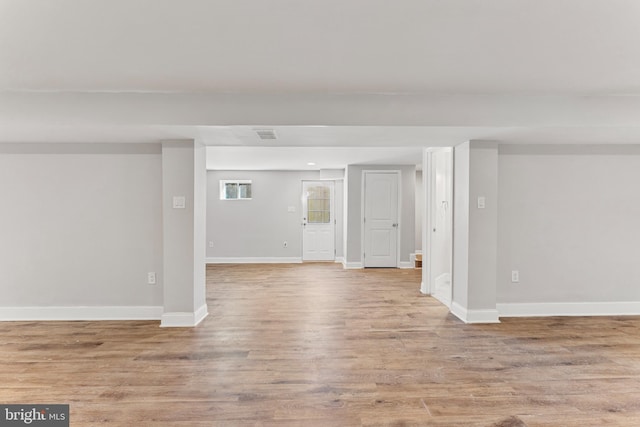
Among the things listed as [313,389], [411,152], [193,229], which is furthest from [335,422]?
[411,152]

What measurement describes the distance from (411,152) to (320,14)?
441 centimetres

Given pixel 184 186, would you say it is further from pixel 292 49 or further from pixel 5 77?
pixel 292 49

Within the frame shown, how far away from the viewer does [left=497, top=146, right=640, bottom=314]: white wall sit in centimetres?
419

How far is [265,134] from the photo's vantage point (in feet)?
11.3

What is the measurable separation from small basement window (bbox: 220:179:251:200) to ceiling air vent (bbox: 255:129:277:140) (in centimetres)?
516

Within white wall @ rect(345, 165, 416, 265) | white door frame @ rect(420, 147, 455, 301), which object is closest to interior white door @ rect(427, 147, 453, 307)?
white door frame @ rect(420, 147, 455, 301)

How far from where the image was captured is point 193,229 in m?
3.85

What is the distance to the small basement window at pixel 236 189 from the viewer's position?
8617mm

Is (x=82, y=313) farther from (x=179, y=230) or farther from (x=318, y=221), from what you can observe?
(x=318, y=221)

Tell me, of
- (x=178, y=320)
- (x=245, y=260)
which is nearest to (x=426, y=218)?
(x=178, y=320)

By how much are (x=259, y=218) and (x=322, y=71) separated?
252 inches

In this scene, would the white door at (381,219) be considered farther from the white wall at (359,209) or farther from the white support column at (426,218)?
the white support column at (426,218)

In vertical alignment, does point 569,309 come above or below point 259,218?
below

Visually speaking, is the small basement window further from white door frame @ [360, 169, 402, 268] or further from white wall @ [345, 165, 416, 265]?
white door frame @ [360, 169, 402, 268]
